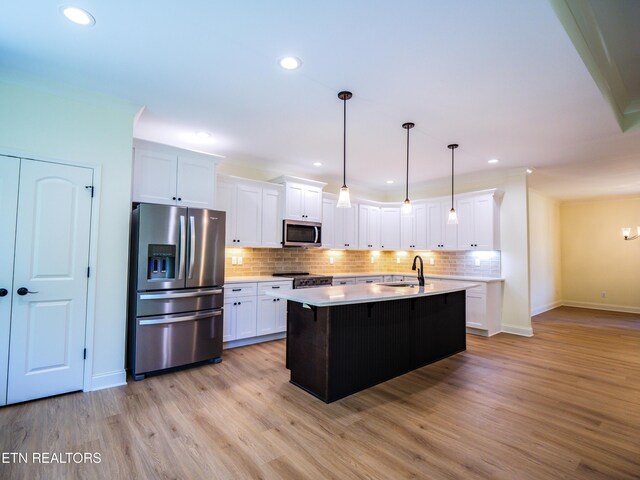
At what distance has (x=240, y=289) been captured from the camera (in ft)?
14.7

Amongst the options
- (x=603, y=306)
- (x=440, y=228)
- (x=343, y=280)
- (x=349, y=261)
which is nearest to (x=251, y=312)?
(x=343, y=280)

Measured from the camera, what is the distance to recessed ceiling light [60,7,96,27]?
79.4 inches

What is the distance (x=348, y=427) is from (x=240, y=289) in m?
2.50

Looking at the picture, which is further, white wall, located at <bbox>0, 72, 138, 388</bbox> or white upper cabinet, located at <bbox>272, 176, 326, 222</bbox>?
white upper cabinet, located at <bbox>272, 176, 326, 222</bbox>

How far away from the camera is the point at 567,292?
8.74 m

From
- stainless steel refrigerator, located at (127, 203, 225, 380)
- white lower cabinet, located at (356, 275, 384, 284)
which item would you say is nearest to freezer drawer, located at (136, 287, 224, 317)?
stainless steel refrigerator, located at (127, 203, 225, 380)

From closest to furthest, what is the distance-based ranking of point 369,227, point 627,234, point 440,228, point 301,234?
point 301,234 < point 440,228 < point 369,227 < point 627,234

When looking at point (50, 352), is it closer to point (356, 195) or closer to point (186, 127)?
point (186, 127)

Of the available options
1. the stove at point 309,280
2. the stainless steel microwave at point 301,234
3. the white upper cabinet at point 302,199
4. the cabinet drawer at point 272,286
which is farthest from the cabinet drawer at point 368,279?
the cabinet drawer at point 272,286

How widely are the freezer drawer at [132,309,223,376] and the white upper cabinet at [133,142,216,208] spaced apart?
133 cm

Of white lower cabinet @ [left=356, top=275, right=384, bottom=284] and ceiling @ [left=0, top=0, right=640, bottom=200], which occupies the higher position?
ceiling @ [left=0, top=0, right=640, bottom=200]

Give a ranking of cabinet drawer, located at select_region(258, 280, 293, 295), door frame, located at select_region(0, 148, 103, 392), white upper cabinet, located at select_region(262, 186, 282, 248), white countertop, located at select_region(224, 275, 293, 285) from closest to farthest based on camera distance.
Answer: door frame, located at select_region(0, 148, 103, 392) → white countertop, located at select_region(224, 275, 293, 285) → cabinet drawer, located at select_region(258, 280, 293, 295) → white upper cabinet, located at select_region(262, 186, 282, 248)

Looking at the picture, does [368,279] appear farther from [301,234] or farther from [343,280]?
[301,234]

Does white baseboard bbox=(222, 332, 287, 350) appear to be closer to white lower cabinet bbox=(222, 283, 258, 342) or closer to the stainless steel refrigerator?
white lower cabinet bbox=(222, 283, 258, 342)
